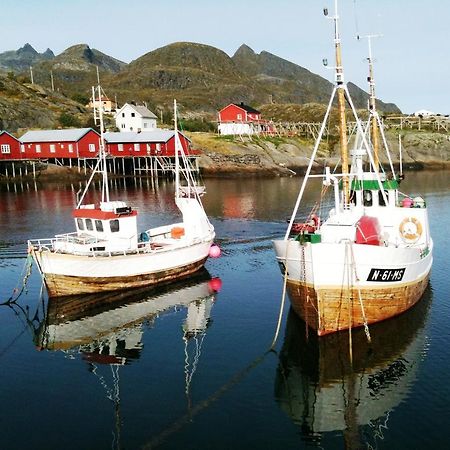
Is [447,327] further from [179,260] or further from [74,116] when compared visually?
[74,116]

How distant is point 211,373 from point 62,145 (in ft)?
263

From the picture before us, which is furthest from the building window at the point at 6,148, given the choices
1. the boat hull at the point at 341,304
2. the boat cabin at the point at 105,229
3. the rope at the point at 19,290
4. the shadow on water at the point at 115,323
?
the boat hull at the point at 341,304

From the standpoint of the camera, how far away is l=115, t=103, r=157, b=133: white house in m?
112

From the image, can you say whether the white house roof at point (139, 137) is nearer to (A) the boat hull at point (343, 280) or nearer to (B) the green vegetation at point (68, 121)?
(B) the green vegetation at point (68, 121)

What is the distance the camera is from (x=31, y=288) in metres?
29.6

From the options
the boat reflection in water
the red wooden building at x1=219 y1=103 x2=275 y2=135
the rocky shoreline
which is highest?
the red wooden building at x1=219 y1=103 x2=275 y2=135

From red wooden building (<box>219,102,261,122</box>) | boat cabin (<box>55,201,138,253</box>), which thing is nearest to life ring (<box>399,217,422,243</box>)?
boat cabin (<box>55,201,138,253</box>)

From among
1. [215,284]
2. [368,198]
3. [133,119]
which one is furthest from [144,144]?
[368,198]

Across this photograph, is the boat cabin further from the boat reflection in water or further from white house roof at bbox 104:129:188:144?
white house roof at bbox 104:129:188:144

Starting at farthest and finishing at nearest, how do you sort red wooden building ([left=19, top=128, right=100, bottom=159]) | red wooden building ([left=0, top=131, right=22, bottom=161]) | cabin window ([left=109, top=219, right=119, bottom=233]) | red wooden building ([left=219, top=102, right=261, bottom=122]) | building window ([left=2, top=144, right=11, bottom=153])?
red wooden building ([left=219, top=102, right=261, bottom=122]), red wooden building ([left=19, top=128, right=100, bottom=159]), building window ([left=2, top=144, right=11, bottom=153]), red wooden building ([left=0, top=131, right=22, bottom=161]), cabin window ([left=109, top=219, right=119, bottom=233])

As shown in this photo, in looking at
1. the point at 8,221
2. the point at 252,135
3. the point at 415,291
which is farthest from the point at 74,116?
the point at 415,291

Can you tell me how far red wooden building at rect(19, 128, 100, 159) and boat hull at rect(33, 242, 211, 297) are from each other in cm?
6540

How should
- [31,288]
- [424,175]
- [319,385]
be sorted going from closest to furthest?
[319,385], [31,288], [424,175]

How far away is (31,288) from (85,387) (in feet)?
44.4
